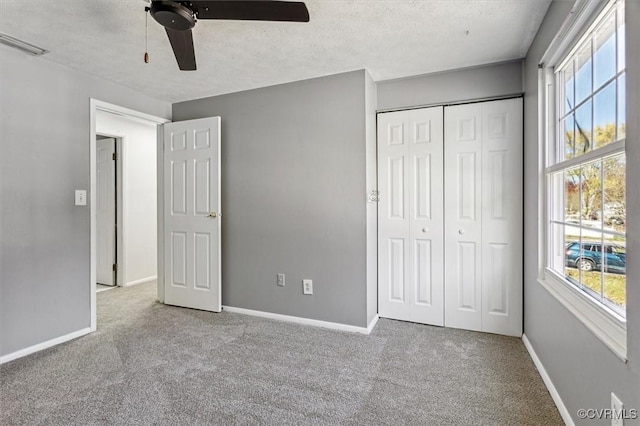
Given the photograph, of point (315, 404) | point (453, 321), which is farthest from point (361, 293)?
point (315, 404)

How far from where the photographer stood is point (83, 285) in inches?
107

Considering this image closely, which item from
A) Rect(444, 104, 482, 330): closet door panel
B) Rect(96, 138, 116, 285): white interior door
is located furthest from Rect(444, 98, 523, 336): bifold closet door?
Rect(96, 138, 116, 285): white interior door

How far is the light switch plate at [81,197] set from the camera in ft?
8.76

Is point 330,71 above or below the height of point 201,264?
above

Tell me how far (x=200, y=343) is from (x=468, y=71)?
320 cm

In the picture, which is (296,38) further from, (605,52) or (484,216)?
(484,216)

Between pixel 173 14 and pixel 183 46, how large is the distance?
13.8 inches

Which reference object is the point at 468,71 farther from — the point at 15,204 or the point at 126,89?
the point at 15,204

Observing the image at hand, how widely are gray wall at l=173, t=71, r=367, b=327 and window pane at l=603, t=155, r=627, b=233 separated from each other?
63.2 inches

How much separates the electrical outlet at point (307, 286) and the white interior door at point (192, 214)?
0.92 metres

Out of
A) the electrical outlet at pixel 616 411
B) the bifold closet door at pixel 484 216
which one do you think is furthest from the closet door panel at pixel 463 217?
the electrical outlet at pixel 616 411

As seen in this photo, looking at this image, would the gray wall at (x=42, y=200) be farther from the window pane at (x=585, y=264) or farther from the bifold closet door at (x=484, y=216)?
the window pane at (x=585, y=264)

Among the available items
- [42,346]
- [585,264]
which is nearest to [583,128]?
[585,264]

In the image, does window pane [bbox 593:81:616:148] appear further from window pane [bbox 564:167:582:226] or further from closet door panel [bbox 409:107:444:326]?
closet door panel [bbox 409:107:444:326]
